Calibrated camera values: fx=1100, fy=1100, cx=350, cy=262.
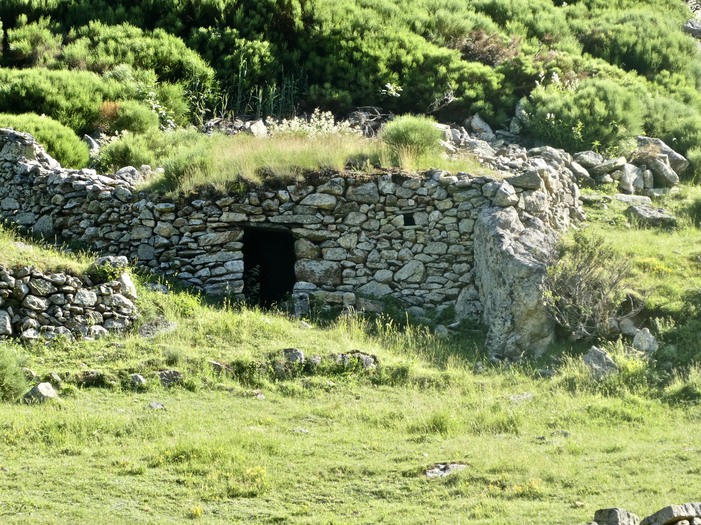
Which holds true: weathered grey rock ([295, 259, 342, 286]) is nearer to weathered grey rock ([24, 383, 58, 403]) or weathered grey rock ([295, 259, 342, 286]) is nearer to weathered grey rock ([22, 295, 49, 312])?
weathered grey rock ([22, 295, 49, 312])

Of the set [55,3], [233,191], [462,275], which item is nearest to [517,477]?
[462,275]

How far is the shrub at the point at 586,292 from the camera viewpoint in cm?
1494

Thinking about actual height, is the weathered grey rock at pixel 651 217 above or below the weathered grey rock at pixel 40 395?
above

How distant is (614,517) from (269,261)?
10.8 metres

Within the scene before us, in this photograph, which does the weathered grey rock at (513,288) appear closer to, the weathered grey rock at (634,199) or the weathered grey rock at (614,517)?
the weathered grey rock at (634,199)

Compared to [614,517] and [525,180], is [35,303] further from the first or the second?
[614,517]

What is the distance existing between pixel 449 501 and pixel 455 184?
769cm

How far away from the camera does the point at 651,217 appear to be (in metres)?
18.3

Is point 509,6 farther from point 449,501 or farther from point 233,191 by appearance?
point 449,501

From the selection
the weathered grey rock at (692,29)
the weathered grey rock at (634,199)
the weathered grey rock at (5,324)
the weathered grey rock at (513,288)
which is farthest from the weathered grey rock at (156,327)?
the weathered grey rock at (692,29)

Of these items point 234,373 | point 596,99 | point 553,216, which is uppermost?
point 596,99

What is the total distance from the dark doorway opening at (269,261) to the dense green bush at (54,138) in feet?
11.2

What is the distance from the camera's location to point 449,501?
967 cm

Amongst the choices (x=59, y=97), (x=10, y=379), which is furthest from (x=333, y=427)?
(x=59, y=97)
